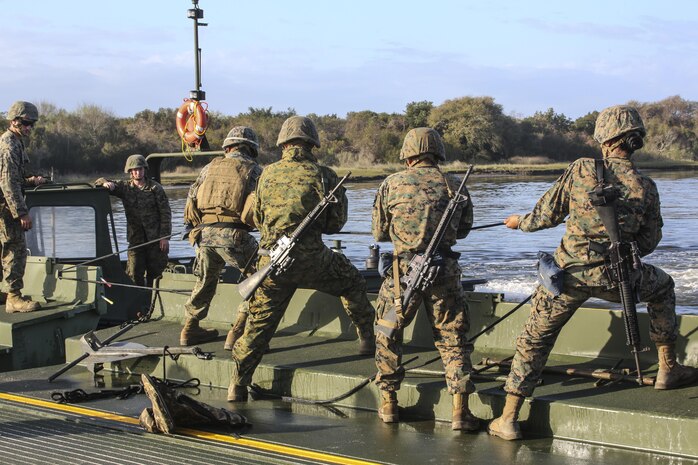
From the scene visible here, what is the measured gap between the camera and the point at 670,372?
6828mm

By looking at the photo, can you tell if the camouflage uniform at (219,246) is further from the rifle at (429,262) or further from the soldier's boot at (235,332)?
the rifle at (429,262)

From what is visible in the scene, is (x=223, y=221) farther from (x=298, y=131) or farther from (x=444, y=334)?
(x=444, y=334)

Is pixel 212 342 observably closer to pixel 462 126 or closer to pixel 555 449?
pixel 555 449

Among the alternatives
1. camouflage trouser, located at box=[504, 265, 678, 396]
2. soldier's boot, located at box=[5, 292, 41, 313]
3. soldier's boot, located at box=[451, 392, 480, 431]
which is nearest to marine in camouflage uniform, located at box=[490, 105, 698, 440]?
camouflage trouser, located at box=[504, 265, 678, 396]

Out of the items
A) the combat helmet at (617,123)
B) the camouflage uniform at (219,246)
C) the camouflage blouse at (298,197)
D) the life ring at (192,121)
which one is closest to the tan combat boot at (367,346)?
the camouflage blouse at (298,197)

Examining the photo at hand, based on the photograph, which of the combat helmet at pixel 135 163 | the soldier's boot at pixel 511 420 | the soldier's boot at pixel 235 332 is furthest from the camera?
the combat helmet at pixel 135 163

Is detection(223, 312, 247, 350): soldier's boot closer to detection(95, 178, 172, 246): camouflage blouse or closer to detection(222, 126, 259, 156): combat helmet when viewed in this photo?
detection(222, 126, 259, 156): combat helmet

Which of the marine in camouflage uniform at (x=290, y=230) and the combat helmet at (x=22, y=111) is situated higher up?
the combat helmet at (x=22, y=111)

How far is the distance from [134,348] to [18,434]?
5.30ft

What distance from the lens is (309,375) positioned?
7.88 m

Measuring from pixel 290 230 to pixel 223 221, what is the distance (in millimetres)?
1206

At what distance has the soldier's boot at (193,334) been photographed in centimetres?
898

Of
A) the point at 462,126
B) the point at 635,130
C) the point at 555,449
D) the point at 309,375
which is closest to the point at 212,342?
the point at 309,375

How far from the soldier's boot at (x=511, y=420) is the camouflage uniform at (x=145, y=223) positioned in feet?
19.1
